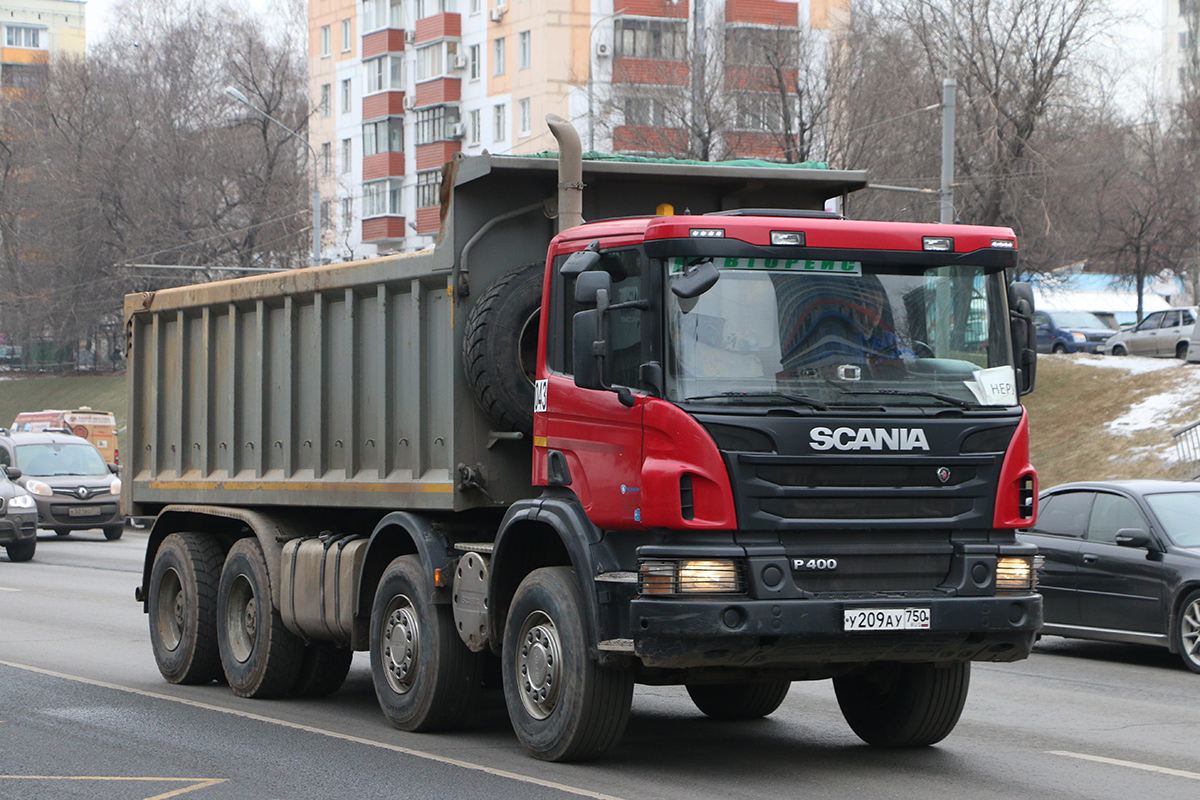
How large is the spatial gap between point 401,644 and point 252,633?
85.6 inches

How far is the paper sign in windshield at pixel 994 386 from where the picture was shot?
7.72 meters

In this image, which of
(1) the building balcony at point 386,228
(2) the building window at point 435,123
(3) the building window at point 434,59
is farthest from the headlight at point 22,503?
(3) the building window at point 434,59

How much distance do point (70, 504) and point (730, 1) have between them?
2854cm

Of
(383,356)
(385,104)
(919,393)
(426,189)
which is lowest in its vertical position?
(919,393)

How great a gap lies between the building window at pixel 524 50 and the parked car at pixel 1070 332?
73.7 feet

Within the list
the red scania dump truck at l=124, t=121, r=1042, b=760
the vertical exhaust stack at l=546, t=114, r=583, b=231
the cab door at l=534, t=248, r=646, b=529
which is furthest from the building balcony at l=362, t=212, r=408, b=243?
the cab door at l=534, t=248, r=646, b=529

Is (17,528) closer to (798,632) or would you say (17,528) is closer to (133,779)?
(133,779)

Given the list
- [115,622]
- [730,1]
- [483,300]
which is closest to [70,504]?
[115,622]

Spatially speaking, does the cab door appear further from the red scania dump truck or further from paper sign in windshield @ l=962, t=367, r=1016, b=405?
paper sign in windshield @ l=962, t=367, r=1016, b=405

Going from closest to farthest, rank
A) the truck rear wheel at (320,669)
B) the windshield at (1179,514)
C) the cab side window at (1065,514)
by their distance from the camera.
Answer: the truck rear wheel at (320,669) → the windshield at (1179,514) → the cab side window at (1065,514)

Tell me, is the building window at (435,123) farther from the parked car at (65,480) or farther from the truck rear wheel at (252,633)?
the truck rear wheel at (252,633)

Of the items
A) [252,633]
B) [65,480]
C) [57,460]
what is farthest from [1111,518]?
[57,460]

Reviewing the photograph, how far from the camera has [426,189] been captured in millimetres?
66688

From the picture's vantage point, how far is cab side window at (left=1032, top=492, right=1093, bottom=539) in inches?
539
